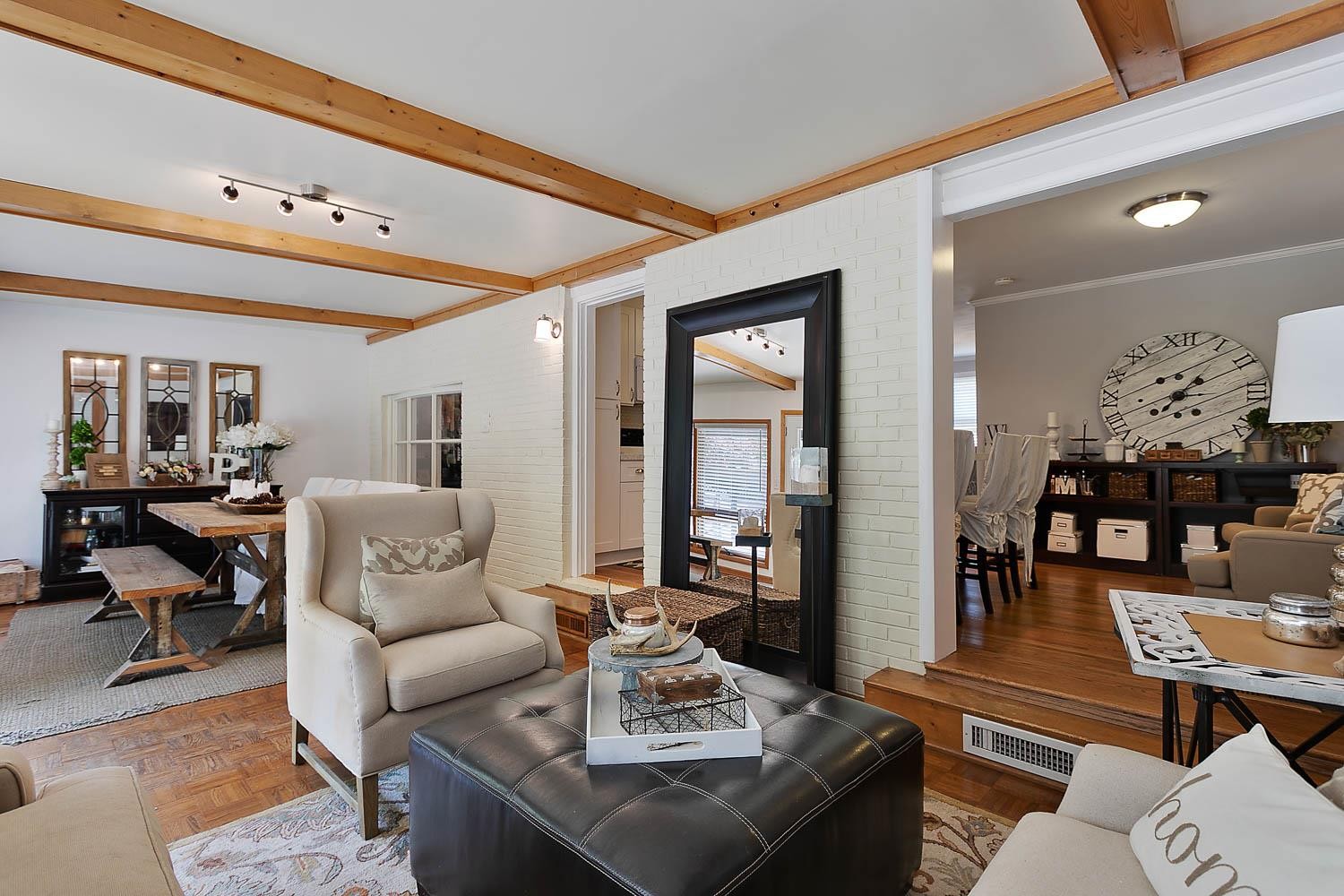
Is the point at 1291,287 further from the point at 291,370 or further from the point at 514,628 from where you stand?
the point at 291,370

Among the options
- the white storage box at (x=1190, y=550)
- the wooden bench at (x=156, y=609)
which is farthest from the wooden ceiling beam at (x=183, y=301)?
the white storage box at (x=1190, y=550)

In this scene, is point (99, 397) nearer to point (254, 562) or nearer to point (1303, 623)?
point (254, 562)

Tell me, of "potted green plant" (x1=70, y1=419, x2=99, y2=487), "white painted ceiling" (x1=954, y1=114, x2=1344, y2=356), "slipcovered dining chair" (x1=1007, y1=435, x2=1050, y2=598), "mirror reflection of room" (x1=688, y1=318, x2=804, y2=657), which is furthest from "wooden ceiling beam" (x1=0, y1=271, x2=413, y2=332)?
"slipcovered dining chair" (x1=1007, y1=435, x2=1050, y2=598)

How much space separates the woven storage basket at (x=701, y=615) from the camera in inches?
121

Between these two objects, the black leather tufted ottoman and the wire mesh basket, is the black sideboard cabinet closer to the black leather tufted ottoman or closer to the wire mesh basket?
the black leather tufted ottoman

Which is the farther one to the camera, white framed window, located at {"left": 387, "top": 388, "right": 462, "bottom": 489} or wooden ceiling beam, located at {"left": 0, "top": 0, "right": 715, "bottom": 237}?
white framed window, located at {"left": 387, "top": 388, "right": 462, "bottom": 489}

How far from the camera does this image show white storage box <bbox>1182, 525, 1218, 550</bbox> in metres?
4.83

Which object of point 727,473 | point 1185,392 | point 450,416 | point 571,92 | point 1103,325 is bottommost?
point 727,473

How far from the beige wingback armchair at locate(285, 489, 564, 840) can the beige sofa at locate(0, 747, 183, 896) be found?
739 millimetres

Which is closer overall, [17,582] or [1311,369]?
[1311,369]

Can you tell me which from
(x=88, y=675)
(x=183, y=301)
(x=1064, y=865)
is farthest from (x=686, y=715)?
(x=183, y=301)

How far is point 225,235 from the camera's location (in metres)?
3.92

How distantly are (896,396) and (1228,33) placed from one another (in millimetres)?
1624

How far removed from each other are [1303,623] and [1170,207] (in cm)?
287
